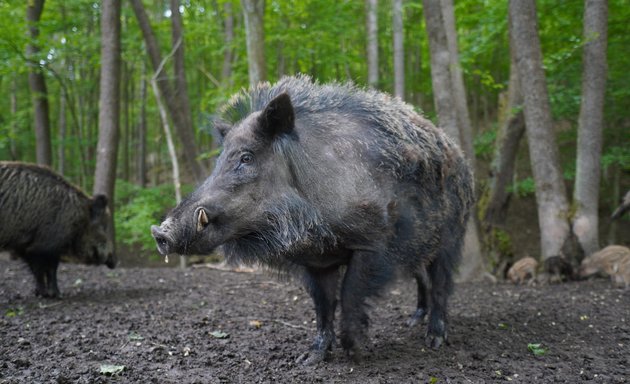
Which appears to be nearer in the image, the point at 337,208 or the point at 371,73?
the point at 337,208

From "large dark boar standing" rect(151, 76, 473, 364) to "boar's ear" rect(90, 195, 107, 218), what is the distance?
3976 mm

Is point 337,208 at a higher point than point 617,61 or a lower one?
lower

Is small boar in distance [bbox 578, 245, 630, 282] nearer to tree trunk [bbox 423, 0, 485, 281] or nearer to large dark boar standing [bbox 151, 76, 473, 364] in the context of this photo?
tree trunk [bbox 423, 0, 485, 281]

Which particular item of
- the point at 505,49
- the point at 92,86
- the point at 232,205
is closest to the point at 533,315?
the point at 232,205

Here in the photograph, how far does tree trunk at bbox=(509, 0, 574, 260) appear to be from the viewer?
7918 millimetres

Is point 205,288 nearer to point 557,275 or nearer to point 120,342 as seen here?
point 120,342

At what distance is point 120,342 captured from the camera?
4465 millimetres

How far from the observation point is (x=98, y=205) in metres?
7.63

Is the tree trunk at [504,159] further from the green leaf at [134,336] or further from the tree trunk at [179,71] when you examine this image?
the green leaf at [134,336]

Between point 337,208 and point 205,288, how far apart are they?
14.7 feet

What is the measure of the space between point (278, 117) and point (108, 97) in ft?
21.8

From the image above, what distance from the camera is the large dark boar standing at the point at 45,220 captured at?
21.8 ft

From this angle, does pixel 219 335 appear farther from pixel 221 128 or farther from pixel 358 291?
pixel 221 128

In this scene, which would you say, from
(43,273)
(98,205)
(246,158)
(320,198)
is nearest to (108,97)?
(98,205)
